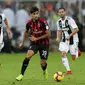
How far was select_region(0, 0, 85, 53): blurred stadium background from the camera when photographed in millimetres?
29688

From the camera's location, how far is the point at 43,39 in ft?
51.4

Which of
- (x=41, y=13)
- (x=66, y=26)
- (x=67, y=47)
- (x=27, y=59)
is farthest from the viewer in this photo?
(x=41, y=13)

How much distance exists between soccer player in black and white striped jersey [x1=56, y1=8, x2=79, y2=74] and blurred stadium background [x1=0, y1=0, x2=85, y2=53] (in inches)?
420

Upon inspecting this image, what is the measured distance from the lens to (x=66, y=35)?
18.2 metres

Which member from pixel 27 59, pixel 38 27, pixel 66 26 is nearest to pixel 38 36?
pixel 38 27

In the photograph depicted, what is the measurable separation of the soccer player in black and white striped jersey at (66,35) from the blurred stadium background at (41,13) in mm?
10674

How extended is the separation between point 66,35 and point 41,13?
40.4 feet

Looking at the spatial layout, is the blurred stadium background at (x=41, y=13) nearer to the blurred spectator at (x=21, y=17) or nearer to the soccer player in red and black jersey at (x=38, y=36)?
the blurred spectator at (x=21, y=17)

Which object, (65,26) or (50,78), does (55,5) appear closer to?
(65,26)

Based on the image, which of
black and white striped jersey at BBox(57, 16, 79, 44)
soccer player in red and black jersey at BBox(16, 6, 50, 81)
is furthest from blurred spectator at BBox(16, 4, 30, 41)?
soccer player in red and black jersey at BBox(16, 6, 50, 81)

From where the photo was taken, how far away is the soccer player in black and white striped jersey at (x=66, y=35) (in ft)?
58.4

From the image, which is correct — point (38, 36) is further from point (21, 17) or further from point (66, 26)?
point (21, 17)

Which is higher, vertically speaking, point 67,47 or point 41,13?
point 67,47

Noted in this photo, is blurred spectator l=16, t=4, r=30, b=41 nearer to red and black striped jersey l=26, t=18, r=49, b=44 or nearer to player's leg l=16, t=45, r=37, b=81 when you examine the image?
red and black striped jersey l=26, t=18, r=49, b=44
